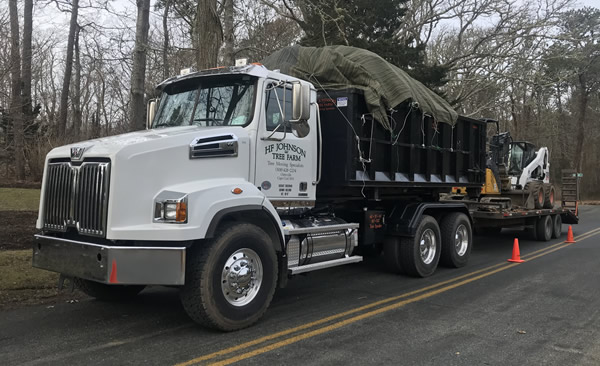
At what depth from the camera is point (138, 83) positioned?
33.5ft

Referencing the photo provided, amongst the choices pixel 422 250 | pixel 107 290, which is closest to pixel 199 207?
pixel 107 290

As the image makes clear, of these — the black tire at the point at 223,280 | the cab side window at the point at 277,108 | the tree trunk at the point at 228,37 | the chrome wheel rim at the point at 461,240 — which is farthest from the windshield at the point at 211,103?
the chrome wheel rim at the point at 461,240

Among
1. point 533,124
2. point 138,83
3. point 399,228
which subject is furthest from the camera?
point 533,124

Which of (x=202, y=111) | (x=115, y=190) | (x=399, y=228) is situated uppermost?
(x=202, y=111)

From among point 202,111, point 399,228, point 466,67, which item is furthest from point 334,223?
point 466,67

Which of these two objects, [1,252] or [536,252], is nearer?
[1,252]

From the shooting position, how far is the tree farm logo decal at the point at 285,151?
5680 millimetres

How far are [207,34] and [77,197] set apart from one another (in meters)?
6.37

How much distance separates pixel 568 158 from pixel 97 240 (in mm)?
47563

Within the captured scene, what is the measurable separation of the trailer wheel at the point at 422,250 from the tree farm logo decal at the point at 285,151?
279 centimetres

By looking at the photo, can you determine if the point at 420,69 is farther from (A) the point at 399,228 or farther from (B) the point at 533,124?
(B) the point at 533,124

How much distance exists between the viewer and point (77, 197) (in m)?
4.64

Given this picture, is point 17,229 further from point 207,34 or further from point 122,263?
point 122,263

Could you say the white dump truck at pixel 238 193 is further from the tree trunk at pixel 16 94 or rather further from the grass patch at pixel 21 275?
the tree trunk at pixel 16 94
